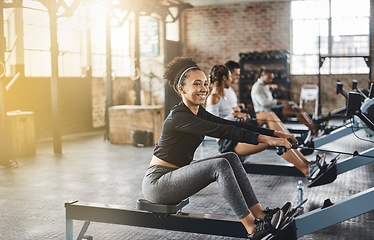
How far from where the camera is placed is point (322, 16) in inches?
464

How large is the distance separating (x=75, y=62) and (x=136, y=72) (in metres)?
1.35

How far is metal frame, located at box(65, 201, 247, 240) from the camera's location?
260cm

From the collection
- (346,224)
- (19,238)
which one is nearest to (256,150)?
(346,224)

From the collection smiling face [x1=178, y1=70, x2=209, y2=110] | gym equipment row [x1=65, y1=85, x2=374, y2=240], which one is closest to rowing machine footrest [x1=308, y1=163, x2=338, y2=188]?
gym equipment row [x1=65, y1=85, x2=374, y2=240]

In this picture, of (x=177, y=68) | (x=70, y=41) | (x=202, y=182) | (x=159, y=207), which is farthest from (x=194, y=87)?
(x=70, y=41)

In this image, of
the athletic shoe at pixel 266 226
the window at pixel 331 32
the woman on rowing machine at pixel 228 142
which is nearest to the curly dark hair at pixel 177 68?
the athletic shoe at pixel 266 226

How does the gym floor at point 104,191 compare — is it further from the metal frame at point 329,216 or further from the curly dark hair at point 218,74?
the curly dark hair at point 218,74

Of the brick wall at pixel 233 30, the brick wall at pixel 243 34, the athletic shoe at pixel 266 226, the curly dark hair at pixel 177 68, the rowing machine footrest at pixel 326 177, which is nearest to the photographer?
the athletic shoe at pixel 266 226

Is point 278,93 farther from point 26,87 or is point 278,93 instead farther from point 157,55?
point 26,87

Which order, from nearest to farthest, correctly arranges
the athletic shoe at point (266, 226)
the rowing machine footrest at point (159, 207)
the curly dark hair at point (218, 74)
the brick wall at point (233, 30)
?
the athletic shoe at point (266, 226), the rowing machine footrest at point (159, 207), the curly dark hair at point (218, 74), the brick wall at point (233, 30)

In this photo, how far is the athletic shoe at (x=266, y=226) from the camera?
7.90ft

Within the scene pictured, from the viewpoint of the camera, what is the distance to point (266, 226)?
95.3 inches

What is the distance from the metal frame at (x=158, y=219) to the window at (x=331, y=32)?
9810mm

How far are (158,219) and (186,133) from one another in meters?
0.53
